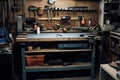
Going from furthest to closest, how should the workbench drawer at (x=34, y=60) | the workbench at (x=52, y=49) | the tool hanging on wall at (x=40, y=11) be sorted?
the tool hanging on wall at (x=40, y=11)
the workbench drawer at (x=34, y=60)
the workbench at (x=52, y=49)

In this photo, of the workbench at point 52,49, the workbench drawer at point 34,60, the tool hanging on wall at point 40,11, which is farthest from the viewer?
the tool hanging on wall at point 40,11

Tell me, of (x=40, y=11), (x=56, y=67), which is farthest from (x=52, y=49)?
(x=40, y=11)

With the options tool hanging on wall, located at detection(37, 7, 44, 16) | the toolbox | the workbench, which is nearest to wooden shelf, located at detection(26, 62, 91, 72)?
the workbench

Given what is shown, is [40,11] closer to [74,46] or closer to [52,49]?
[52,49]

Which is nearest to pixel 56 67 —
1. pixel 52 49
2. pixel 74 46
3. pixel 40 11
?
pixel 52 49

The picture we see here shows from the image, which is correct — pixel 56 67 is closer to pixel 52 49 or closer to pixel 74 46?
pixel 52 49

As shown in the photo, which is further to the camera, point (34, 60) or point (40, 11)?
point (40, 11)

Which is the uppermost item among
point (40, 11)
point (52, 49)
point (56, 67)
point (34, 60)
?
point (40, 11)

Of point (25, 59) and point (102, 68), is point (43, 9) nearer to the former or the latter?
point (25, 59)

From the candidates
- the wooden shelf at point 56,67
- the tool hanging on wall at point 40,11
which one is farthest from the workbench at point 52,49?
the tool hanging on wall at point 40,11

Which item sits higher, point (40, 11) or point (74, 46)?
point (40, 11)

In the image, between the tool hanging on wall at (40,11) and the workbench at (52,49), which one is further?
the tool hanging on wall at (40,11)

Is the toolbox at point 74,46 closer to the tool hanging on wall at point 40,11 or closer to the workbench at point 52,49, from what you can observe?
the workbench at point 52,49

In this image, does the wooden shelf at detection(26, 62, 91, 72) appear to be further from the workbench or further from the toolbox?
the toolbox
